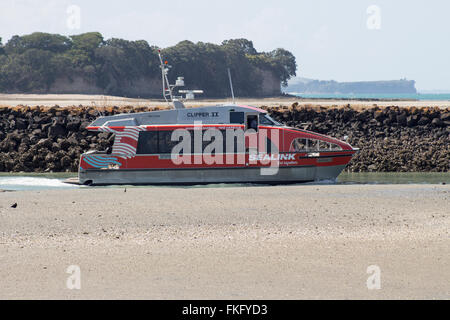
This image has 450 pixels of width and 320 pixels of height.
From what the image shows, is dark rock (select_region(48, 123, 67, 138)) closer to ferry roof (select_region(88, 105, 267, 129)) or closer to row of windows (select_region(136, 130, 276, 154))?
ferry roof (select_region(88, 105, 267, 129))

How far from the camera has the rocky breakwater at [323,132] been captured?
2917 cm

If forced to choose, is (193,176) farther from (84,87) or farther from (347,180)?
(84,87)

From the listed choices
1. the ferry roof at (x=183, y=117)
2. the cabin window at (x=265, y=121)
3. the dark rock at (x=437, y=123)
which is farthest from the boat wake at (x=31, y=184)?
the dark rock at (x=437, y=123)

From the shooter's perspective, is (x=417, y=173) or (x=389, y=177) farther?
(x=417, y=173)

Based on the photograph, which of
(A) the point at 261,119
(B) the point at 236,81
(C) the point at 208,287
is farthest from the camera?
(B) the point at 236,81

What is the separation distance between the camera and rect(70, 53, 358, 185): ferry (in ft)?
75.0

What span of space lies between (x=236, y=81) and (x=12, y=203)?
84604 mm

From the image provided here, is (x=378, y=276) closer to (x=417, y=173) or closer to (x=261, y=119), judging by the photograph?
(x=261, y=119)

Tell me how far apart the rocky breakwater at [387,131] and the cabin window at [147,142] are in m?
9.67

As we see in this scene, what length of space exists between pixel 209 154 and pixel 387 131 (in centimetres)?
1375

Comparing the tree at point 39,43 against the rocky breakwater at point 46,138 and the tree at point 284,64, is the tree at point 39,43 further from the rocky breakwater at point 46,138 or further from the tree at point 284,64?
the rocky breakwater at point 46,138

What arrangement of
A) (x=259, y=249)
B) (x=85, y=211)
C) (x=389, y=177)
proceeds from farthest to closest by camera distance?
(x=389, y=177) → (x=85, y=211) → (x=259, y=249)

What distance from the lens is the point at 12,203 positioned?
17.2 m
